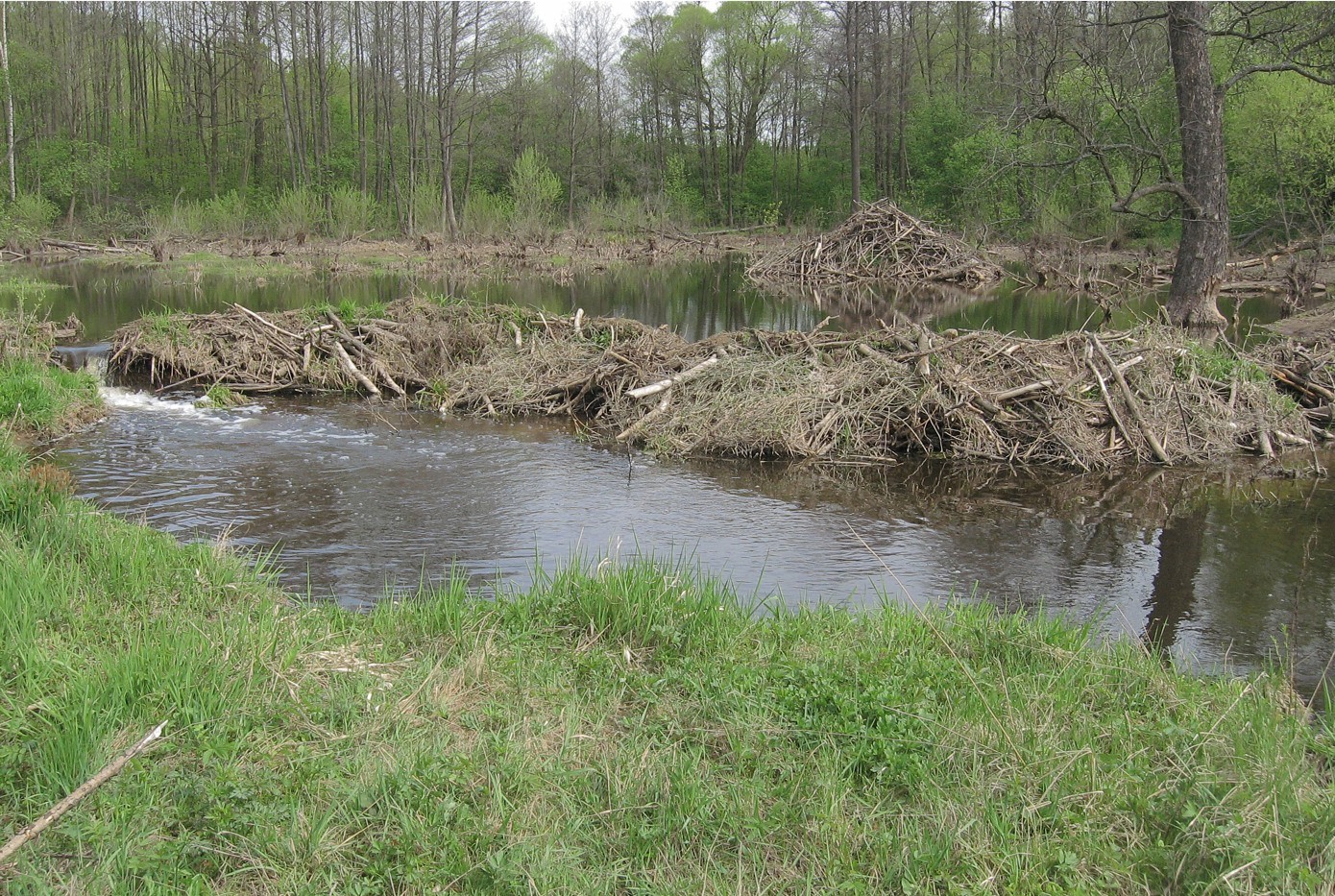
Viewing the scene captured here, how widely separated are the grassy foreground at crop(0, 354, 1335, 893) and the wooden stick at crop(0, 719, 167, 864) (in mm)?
86

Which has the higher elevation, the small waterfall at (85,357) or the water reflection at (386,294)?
the water reflection at (386,294)

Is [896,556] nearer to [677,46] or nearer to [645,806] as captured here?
[645,806]

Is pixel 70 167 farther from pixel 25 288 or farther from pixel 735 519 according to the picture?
pixel 735 519

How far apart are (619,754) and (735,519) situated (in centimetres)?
562

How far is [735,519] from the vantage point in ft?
32.2

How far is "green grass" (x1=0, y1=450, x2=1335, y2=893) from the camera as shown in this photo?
3.55m

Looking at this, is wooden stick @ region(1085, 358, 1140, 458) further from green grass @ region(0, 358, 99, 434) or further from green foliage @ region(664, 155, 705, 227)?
green foliage @ region(664, 155, 705, 227)

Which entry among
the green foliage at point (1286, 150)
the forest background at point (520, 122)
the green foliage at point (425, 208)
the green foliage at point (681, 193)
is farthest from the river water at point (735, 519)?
the green foliage at point (681, 193)

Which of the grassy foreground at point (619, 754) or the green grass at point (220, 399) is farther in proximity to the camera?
the green grass at point (220, 399)

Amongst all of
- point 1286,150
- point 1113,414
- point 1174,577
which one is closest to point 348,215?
point 1286,150

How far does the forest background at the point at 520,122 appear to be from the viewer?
4200 cm

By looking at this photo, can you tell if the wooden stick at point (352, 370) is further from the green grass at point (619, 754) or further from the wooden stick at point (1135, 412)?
the wooden stick at point (1135, 412)

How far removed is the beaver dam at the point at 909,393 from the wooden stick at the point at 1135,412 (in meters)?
0.02

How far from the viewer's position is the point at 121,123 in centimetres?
5625
